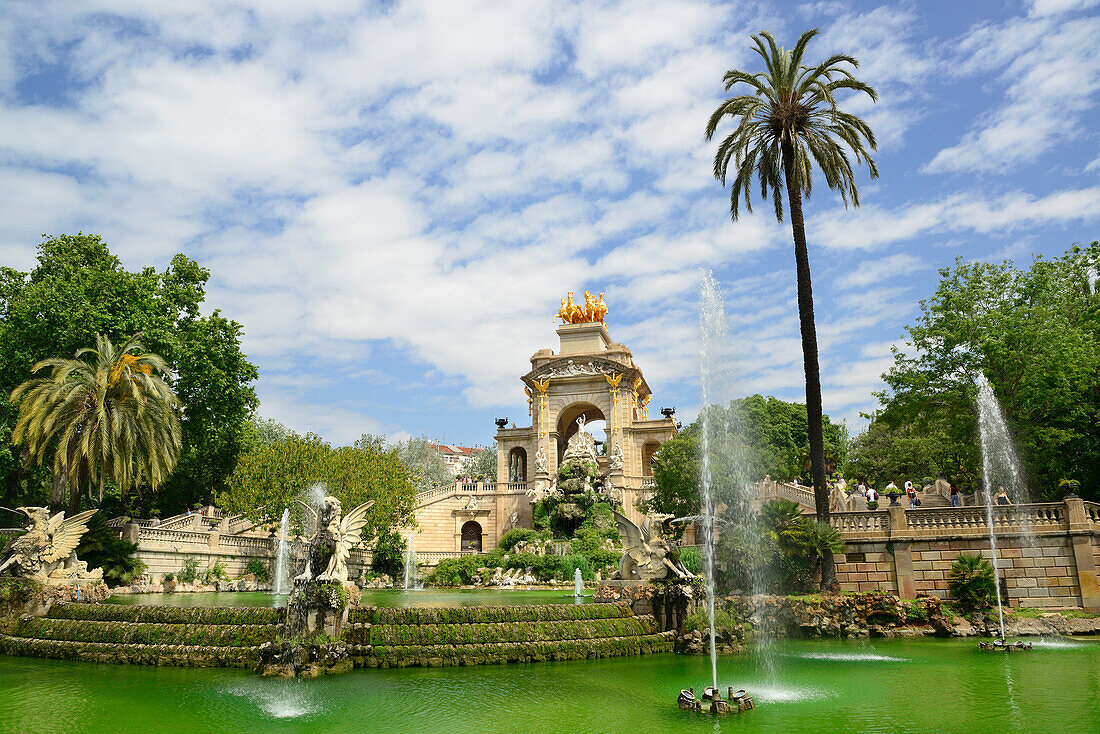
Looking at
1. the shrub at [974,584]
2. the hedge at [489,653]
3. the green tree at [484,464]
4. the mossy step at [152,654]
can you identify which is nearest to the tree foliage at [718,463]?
the shrub at [974,584]

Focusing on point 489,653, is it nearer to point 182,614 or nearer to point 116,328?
point 182,614

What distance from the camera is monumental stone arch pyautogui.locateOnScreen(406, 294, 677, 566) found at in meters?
50.4

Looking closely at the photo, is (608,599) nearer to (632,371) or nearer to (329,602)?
(329,602)

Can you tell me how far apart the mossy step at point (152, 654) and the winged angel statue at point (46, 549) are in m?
3.17

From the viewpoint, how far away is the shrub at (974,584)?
1897cm

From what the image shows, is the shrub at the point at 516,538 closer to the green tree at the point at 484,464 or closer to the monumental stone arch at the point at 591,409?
the monumental stone arch at the point at 591,409

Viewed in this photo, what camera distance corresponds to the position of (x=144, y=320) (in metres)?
29.4

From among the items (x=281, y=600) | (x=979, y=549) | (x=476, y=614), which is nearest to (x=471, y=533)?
Result: (x=281, y=600)

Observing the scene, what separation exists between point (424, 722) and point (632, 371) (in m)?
43.6

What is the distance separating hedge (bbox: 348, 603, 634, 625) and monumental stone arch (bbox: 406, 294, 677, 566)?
1255 inches

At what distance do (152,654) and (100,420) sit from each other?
12.6m

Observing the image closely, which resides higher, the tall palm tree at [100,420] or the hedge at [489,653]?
the tall palm tree at [100,420]

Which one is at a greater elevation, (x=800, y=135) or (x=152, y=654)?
(x=800, y=135)

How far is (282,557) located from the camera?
3159cm
